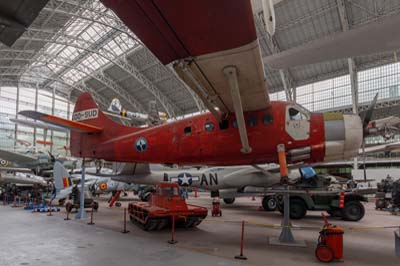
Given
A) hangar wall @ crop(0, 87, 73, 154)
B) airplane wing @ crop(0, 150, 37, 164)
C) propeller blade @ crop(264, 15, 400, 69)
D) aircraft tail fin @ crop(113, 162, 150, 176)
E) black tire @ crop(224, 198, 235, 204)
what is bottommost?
black tire @ crop(224, 198, 235, 204)

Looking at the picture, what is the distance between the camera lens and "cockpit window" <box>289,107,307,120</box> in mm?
7207

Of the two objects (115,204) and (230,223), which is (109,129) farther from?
(115,204)

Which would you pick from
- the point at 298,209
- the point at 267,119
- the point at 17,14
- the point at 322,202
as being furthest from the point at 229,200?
the point at 17,14

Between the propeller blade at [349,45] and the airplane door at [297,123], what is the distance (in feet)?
8.09

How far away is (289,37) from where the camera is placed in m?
27.3

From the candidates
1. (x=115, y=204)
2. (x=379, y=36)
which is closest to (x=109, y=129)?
(x=379, y=36)

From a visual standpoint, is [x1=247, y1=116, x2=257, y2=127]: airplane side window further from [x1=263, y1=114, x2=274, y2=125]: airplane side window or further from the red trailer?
the red trailer

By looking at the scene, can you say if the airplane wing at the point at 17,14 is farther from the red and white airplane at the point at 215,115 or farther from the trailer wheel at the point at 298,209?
the trailer wheel at the point at 298,209

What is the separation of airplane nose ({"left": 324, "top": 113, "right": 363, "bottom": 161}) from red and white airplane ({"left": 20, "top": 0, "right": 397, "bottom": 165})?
0.02 m

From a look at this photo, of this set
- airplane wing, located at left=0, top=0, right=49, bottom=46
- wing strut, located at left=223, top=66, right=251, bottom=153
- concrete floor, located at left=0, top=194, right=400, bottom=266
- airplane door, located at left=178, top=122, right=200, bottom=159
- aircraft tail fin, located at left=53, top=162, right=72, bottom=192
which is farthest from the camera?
aircraft tail fin, located at left=53, top=162, right=72, bottom=192

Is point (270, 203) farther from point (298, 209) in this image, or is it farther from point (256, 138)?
point (256, 138)

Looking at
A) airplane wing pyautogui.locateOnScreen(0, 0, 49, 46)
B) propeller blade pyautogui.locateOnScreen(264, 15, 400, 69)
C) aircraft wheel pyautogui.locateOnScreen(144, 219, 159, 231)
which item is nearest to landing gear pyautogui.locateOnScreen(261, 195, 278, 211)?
aircraft wheel pyautogui.locateOnScreen(144, 219, 159, 231)

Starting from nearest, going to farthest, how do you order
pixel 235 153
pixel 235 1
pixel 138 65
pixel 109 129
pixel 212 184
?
pixel 235 1
pixel 235 153
pixel 109 129
pixel 212 184
pixel 138 65

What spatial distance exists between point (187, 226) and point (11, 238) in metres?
5.11
